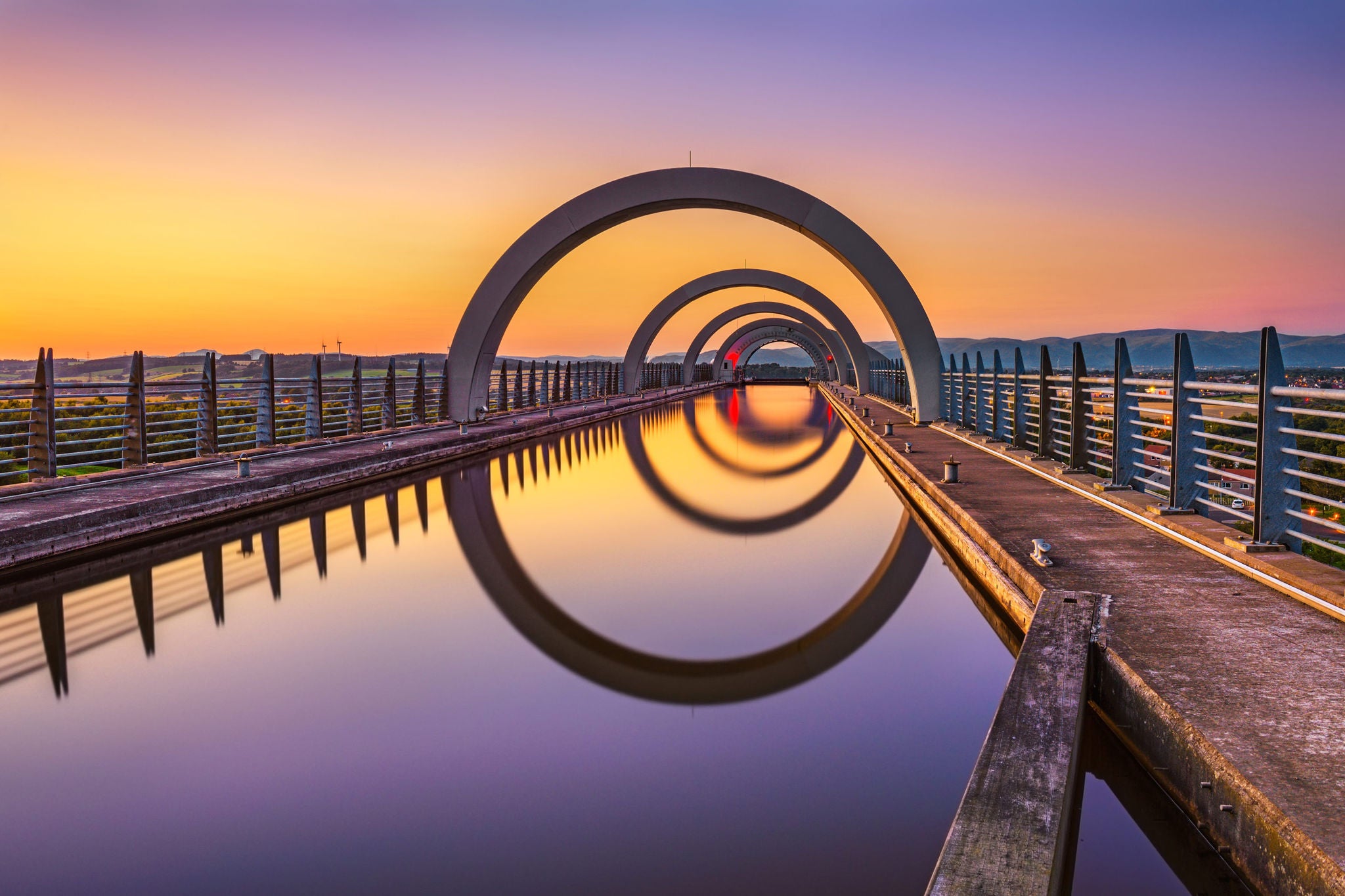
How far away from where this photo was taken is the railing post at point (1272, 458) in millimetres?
5223

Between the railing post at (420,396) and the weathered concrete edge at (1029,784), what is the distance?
16.0 meters

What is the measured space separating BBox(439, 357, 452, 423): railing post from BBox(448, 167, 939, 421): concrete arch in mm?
122

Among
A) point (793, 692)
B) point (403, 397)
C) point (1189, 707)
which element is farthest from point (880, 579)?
point (403, 397)

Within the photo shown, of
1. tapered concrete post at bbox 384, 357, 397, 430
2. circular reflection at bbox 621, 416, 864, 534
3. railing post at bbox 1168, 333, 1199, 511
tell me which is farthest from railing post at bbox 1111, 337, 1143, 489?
tapered concrete post at bbox 384, 357, 397, 430

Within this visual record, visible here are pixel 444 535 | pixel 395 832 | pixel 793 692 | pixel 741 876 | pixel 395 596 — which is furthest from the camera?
pixel 444 535

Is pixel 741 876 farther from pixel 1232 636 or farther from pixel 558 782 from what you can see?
pixel 1232 636

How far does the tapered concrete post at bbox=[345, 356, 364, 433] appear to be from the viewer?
1526cm

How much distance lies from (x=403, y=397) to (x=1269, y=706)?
57.3ft

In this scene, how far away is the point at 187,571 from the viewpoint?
254 inches

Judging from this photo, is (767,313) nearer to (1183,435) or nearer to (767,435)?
(767,435)

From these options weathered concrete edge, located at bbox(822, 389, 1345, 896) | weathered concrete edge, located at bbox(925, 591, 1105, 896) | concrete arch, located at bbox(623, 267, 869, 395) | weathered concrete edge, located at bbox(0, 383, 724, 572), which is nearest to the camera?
weathered concrete edge, located at bbox(925, 591, 1105, 896)

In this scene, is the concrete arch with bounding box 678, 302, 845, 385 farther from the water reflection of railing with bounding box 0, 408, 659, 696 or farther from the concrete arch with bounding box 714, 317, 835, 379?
the water reflection of railing with bounding box 0, 408, 659, 696

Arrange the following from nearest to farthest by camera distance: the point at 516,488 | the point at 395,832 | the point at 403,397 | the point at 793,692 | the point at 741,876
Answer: the point at 741,876 < the point at 395,832 < the point at 793,692 < the point at 516,488 < the point at 403,397

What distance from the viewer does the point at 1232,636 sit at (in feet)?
12.4
